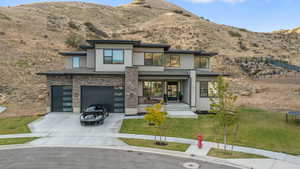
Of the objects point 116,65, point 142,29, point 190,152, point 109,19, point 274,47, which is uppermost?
point 109,19

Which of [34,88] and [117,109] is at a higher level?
[34,88]

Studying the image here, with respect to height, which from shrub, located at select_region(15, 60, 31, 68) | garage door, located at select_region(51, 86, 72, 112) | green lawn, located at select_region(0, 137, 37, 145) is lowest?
green lawn, located at select_region(0, 137, 37, 145)

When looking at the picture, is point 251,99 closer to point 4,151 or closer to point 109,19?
point 4,151

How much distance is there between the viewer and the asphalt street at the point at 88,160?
368 inches

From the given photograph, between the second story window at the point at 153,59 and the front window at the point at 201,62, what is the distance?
6.41m

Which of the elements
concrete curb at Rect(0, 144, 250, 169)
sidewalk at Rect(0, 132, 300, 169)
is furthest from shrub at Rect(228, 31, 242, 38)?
concrete curb at Rect(0, 144, 250, 169)

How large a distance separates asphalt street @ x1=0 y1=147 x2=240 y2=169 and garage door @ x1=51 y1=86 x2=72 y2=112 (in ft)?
33.8

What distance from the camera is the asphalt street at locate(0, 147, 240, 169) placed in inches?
368

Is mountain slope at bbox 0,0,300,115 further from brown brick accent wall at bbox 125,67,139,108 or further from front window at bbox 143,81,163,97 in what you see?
front window at bbox 143,81,163,97

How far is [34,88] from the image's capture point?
1212 inches

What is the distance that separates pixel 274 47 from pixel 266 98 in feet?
171

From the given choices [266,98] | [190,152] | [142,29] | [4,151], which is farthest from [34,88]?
[142,29]

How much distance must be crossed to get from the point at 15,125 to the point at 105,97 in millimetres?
8929

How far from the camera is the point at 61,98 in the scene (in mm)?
21438
